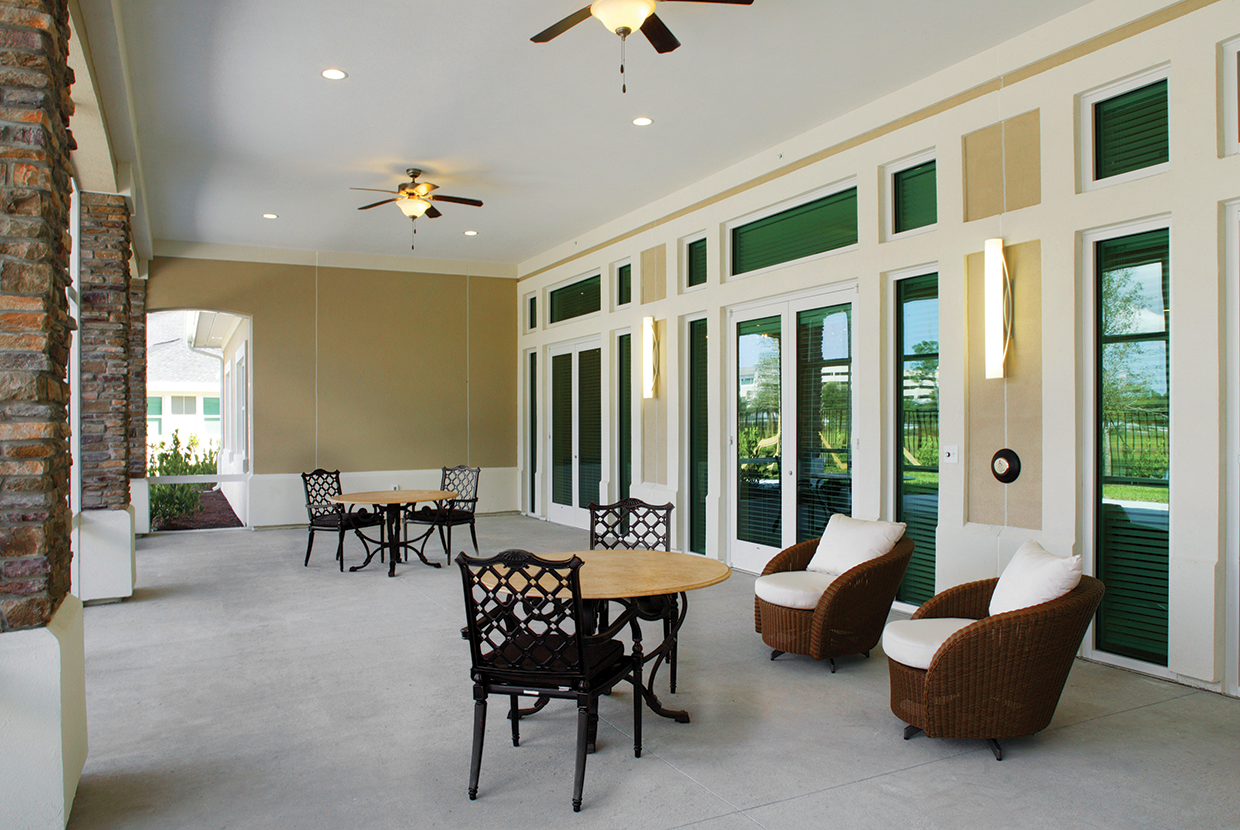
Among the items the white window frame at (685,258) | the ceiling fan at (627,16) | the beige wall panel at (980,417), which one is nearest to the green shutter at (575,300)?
the white window frame at (685,258)

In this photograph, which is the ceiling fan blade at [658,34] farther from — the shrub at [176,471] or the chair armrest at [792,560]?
the shrub at [176,471]

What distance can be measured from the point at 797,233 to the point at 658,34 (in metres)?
2.91

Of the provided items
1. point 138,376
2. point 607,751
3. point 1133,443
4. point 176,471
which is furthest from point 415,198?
point 176,471

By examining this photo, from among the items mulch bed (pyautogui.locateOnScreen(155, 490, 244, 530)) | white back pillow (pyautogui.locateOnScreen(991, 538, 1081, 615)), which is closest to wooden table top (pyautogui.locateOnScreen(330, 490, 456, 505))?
mulch bed (pyautogui.locateOnScreen(155, 490, 244, 530))

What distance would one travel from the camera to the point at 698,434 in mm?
7457

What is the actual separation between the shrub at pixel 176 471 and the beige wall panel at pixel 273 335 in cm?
102

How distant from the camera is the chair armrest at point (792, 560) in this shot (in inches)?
181

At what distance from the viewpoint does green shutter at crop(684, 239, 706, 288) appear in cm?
742

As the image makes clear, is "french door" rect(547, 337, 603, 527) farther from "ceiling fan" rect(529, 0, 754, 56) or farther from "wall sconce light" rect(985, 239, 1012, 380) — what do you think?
"ceiling fan" rect(529, 0, 754, 56)

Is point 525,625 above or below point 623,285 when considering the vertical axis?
below

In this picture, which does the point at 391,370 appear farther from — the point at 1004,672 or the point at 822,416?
the point at 1004,672

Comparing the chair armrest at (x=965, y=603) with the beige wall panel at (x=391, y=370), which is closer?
the chair armrest at (x=965, y=603)

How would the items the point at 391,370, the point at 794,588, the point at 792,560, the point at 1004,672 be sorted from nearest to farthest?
1. the point at 1004,672
2. the point at 794,588
3. the point at 792,560
4. the point at 391,370

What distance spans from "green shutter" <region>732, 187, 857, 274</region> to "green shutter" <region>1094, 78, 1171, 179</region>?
1.70 metres
